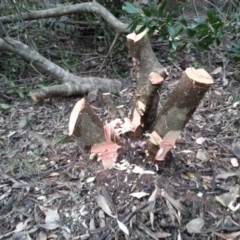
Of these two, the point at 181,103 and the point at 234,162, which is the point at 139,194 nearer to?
the point at 181,103

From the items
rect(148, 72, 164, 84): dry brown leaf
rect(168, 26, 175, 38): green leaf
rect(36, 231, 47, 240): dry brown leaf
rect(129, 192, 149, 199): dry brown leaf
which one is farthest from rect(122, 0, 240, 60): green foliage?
rect(36, 231, 47, 240): dry brown leaf

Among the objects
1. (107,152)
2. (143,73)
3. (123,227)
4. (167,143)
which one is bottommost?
(123,227)

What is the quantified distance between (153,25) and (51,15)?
1233mm

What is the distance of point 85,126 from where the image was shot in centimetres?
216

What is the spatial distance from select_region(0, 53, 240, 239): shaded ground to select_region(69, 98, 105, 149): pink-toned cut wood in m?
0.16

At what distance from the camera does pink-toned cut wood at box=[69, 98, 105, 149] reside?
7.00ft

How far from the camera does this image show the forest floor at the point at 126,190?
2.06 meters

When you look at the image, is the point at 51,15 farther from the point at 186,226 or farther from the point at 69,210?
the point at 186,226

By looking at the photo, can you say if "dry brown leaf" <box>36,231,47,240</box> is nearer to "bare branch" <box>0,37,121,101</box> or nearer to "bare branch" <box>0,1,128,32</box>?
"bare branch" <box>0,37,121,101</box>

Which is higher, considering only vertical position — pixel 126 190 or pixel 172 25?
pixel 172 25

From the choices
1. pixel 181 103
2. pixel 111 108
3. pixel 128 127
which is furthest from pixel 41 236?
pixel 181 103

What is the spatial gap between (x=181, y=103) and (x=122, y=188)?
19.8 inches

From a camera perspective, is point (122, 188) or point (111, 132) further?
point (111, 132)

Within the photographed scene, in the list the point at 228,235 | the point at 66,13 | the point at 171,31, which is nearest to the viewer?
the point at 228,235
